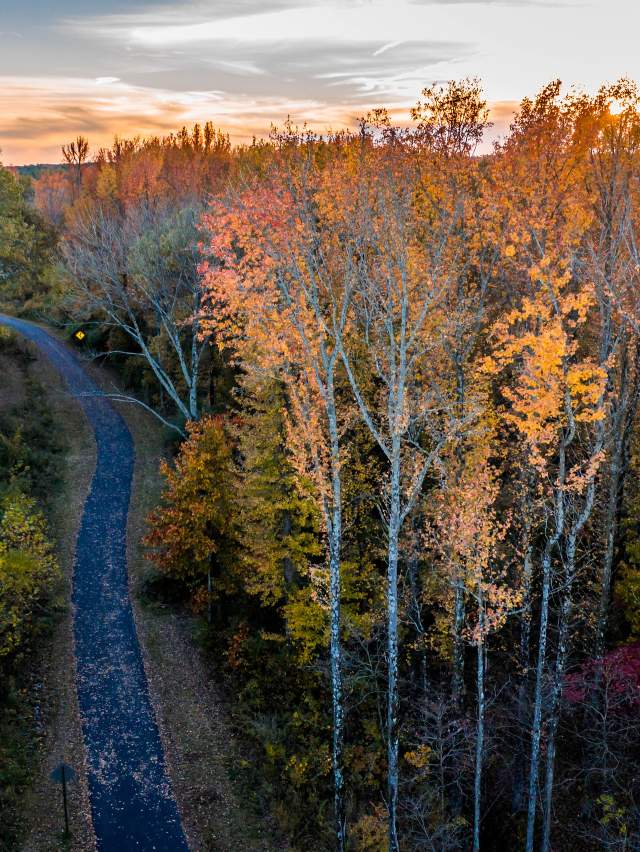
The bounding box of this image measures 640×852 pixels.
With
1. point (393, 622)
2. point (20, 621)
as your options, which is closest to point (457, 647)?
point (393, 622)

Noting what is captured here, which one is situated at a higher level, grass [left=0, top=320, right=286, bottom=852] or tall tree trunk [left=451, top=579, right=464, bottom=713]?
tall tree trunk [left=451, top=579, right=464, bottom=713]

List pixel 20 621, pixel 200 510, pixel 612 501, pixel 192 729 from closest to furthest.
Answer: pixel 612 501 < pixel 20 621 < pixel 192 729 < pixel 200 510

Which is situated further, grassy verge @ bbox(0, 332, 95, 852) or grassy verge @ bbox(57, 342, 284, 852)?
grassy verge @ bbox(57, 342, 284, 852)

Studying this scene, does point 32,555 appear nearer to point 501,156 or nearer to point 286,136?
point 286,136

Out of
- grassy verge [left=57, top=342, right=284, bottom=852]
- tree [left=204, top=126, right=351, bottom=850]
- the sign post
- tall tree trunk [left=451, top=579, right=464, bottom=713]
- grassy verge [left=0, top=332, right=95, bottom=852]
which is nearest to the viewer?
the sign post

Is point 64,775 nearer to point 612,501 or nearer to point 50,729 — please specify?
point 50,729

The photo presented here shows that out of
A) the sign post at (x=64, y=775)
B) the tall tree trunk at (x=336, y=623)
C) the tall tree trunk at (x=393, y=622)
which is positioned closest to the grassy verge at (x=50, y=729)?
the sign post at (x=64, y=775)

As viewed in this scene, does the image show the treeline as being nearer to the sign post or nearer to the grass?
the grass

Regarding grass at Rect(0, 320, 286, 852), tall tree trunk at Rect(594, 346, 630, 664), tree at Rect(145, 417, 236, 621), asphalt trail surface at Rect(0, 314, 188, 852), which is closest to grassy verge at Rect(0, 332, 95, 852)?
grass at Rect(0, 320, 286, 852)
